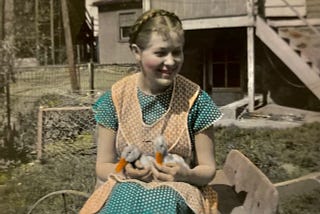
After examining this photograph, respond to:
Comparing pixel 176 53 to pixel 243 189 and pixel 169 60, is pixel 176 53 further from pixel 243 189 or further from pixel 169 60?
pixel 243 189

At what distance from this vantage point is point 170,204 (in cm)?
139

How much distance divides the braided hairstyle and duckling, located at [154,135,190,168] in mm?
249

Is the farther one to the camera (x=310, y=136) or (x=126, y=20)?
(x=126, y=20)

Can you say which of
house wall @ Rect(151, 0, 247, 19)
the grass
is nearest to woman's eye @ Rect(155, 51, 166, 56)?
the grass

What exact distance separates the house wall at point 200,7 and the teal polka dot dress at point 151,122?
197 inches

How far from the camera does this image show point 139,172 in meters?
1.44

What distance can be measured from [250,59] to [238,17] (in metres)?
0.49

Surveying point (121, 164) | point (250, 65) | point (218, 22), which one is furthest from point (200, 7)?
point (121, 164)

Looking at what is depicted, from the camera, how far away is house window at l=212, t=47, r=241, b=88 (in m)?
6.71

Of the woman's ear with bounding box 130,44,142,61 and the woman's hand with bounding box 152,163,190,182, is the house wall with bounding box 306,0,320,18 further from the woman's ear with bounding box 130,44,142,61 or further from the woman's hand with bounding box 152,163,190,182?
the woman's hand with bounding box 152,163,190,182

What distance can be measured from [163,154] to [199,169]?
0.11 metres

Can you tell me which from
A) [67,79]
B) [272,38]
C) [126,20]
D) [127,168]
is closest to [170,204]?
[127,168]

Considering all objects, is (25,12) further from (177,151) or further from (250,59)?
(177,151)

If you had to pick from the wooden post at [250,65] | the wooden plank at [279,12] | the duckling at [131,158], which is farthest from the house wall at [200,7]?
the duckling at [131,158]
